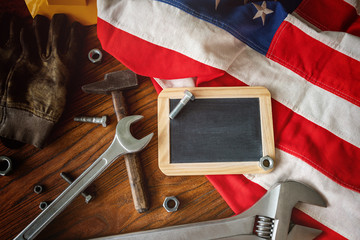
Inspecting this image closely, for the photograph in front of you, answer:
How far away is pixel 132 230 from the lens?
100 cm

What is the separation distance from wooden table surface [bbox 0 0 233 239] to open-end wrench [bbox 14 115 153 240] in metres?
0.09

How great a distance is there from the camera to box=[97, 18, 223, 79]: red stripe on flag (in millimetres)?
1088

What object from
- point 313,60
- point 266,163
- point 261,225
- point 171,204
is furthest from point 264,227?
point 313,60

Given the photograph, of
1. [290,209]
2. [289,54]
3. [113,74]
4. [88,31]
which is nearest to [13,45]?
[88,31]

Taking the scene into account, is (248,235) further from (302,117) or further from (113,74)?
(113,74)

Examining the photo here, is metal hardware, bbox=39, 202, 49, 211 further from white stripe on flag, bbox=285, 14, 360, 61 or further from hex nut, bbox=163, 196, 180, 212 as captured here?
white stripe on flag, bbox=285, 14, 360, 61

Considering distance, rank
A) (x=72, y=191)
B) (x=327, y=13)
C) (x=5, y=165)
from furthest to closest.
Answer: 1. (x=327, y=13)
2. (x=5, y=165)
3. (x=72, y=191)

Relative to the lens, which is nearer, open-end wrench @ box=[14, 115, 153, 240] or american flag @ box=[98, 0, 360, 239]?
open-end wrench @ box=[14, 115, 153, 240]

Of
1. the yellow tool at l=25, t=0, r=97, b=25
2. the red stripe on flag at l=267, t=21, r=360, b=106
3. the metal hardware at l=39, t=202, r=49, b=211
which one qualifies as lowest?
the metal hardware at l=39, t=202, r=49, b=211

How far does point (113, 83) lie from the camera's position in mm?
1070

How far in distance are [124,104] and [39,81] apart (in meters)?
0.43

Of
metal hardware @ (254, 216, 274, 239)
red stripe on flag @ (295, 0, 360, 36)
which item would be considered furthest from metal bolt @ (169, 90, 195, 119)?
red stripe on flag @ (295, 0, 360, 36)

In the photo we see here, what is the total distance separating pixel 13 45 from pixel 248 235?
4.71 feet

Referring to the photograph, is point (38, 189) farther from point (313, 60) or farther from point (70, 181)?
point (313, 60)
